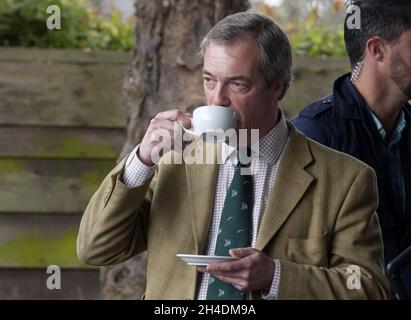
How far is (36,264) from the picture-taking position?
223 inches

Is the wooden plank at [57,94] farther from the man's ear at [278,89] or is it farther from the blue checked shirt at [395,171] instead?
the man's ear at [278,89]

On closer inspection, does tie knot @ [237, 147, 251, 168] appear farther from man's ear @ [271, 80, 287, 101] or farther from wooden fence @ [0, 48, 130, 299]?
wooden fence @ [0, 48, 130, 299]

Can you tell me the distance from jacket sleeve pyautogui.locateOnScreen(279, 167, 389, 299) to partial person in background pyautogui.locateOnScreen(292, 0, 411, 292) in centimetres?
57

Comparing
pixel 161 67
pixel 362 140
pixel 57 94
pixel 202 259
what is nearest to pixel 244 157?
pixel 202 259

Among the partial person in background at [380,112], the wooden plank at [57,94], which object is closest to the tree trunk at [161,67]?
the wooden plank at [57,94]

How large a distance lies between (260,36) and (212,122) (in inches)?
13.3

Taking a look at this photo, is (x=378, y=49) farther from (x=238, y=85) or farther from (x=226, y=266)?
(x=226, y=266)

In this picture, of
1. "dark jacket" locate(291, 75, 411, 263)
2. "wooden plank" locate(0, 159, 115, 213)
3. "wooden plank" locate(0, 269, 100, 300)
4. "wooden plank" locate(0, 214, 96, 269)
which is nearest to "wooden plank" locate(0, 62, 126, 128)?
"wooden plank" locate(0, 159, 115, 213)

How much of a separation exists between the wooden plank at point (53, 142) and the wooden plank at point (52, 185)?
40 mm

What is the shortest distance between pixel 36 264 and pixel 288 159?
9.08 feet

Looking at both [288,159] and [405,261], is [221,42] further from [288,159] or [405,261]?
[405,261]

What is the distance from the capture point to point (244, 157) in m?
3.17
